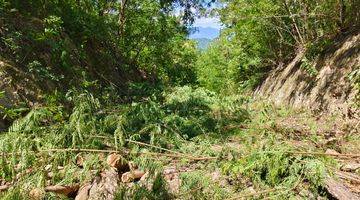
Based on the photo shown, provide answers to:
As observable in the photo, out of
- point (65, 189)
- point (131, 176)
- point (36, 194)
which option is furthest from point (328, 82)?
point (36, 194)

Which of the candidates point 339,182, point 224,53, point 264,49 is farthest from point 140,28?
point 339,182

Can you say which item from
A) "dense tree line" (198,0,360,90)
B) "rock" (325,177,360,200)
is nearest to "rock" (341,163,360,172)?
"rock" (325,177,360,200)

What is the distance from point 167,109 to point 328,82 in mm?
4084

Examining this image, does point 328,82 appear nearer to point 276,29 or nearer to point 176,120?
point 176,120

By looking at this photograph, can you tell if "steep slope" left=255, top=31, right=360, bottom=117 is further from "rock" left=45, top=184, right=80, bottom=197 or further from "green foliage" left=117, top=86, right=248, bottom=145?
"rock" left=45, top=184, right=80, bottom=197

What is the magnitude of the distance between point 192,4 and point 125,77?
3443mm

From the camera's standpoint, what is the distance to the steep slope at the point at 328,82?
339 inches

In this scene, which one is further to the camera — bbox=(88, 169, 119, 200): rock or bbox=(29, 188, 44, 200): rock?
bbox=(88, 169, 119, 200): rock

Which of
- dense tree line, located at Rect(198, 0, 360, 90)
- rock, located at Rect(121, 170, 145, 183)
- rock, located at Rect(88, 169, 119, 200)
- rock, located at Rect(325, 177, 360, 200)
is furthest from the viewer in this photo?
dense tree line, located at Rect(198, 0, 360, 90)

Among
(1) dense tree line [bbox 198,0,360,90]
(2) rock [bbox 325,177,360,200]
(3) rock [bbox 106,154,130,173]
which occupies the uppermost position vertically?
(1) dense tree line [bbox 198,0,360,90]

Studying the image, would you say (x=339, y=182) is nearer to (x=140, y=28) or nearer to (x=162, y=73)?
(x=140, y=28)

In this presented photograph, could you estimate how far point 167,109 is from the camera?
839 cm

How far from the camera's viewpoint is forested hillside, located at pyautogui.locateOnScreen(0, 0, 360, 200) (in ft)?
13.4

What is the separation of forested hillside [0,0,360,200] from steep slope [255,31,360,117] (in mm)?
42
